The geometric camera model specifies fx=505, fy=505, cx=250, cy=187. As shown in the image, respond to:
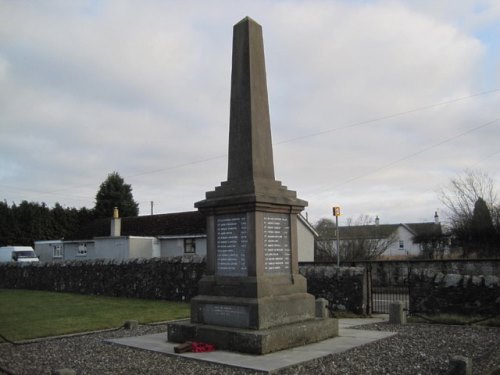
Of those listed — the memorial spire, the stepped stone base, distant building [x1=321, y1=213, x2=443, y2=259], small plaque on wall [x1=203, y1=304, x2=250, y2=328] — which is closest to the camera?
the stepped stone base

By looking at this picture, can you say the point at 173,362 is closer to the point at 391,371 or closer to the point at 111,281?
the point at 391,371

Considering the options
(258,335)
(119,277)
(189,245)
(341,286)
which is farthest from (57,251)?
(258,335)

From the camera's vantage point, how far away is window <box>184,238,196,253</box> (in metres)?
33.4

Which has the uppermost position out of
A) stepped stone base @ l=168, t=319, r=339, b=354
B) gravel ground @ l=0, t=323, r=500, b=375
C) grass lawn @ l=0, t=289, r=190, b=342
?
stepped stone base @ l=168, t=319, r=339, b=354

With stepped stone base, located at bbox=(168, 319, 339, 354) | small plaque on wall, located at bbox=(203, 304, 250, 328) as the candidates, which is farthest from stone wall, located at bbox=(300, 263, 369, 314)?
small plaque on wall, located at bbox=(203, 304, 250, 328)

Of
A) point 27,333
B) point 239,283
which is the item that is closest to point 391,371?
point 239,283

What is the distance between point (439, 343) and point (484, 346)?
2.45ft

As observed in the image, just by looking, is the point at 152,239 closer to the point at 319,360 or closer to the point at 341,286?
the point at 341,286

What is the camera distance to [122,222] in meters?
43.7

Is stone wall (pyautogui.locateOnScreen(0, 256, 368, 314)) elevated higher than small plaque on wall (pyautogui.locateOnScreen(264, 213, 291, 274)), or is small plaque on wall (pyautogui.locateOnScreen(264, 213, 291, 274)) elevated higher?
small plaque on wall (pyautogui.locateOnScreen(264, 213, 291, 274))

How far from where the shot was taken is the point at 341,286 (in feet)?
49.1

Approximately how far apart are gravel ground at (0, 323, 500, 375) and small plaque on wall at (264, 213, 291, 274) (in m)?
2.02

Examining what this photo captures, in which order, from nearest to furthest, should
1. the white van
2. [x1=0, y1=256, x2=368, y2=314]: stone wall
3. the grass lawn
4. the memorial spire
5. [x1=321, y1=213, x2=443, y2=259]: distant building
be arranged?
the memorial spire, the grass lawn, [x1=0, y1=256, x2=368, y2=314]: stone wall, the white van, [x1=321, y1=213, x2=443, y2=259]: distant building

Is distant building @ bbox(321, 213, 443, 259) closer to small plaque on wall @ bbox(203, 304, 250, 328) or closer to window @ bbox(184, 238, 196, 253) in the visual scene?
window @ bbox(184, 238, 196, 253)
